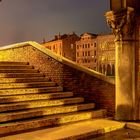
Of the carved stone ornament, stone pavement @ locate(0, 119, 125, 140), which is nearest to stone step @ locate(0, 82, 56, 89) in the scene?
stone pavement @ locate(0, 119, 125, 140)

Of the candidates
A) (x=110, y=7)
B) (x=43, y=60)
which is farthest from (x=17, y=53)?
(x=110, y=7)

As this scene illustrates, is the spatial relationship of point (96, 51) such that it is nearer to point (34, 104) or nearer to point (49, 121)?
point (34, 104)

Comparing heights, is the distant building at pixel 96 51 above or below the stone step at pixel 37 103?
above

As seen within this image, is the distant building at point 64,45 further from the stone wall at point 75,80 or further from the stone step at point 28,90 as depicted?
the stone step at point 28,90

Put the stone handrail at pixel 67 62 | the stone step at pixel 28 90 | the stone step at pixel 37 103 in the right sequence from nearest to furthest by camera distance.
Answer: the stone step at pixel 37 103 → the stone step at pixel 28 90 → the stone handrail at pixel 67 62

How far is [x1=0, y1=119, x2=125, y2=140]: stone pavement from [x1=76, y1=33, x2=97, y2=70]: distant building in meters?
76.8

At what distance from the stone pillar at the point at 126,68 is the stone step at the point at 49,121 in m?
0.89

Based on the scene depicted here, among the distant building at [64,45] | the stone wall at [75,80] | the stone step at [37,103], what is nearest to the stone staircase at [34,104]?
the stone step at [37,103]

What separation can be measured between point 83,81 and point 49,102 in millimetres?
1477

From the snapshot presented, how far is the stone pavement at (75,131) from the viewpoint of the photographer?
6.47m

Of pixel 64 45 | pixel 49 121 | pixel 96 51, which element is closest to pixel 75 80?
pixel 49 121

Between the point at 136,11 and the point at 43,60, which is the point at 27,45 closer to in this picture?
the point at 43,60

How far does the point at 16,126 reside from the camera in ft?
23.1

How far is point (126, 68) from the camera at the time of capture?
8281mm
